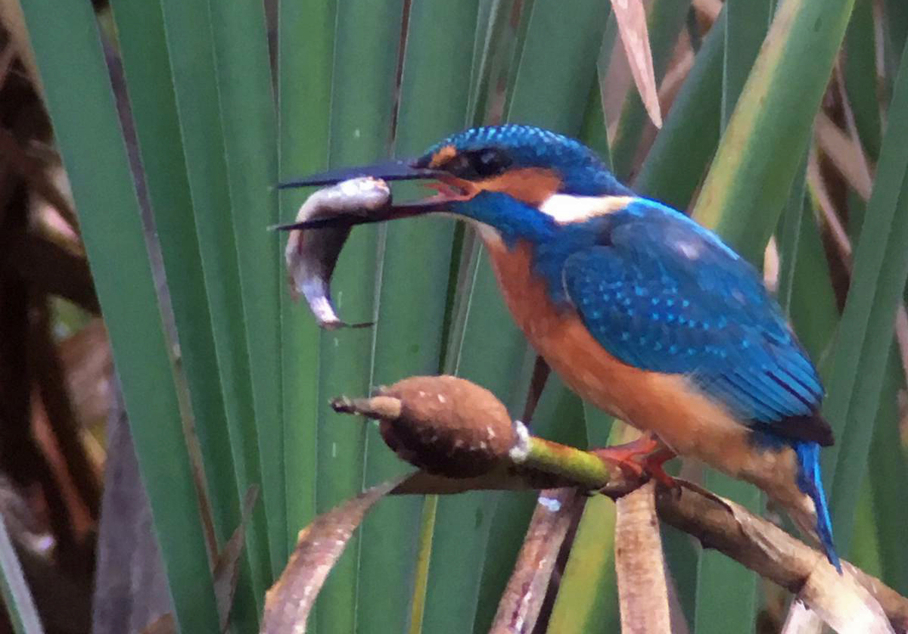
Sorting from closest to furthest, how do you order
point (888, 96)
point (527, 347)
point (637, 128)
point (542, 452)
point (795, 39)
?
point (542, 452), point (795, 39), point (527, 347), point (637, 128), point (888, 96)

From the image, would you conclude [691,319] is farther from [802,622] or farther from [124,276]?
[124,276]

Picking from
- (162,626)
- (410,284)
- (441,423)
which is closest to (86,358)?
(162,626)

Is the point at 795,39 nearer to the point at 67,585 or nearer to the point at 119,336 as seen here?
the point at 119,336

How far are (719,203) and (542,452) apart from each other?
247 millimetres

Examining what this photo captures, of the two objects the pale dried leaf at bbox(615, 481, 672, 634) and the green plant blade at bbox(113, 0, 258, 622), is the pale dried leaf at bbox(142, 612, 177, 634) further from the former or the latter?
the pale dried leaf at bbox(615, 481, 672, 634)

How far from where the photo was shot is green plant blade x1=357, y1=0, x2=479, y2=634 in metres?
0.52

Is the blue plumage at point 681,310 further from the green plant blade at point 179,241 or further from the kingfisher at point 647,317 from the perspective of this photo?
the green plant blade at point 179,241

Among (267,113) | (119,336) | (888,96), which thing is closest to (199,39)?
(267,113)

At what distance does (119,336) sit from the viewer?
544 millimetres

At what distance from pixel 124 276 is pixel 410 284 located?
157 millimetres

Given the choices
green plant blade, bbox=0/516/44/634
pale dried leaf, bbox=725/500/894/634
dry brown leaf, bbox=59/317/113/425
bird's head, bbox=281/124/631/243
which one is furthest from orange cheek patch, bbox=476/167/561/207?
dry brown leaf, bbox=59/317/113/425

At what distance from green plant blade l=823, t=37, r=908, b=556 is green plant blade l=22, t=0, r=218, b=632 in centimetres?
38

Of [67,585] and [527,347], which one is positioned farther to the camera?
[67,585]

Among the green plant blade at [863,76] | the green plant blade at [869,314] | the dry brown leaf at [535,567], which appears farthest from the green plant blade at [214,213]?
the green plant blade at [863,76]
